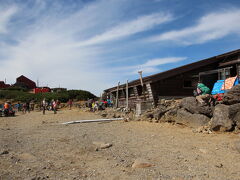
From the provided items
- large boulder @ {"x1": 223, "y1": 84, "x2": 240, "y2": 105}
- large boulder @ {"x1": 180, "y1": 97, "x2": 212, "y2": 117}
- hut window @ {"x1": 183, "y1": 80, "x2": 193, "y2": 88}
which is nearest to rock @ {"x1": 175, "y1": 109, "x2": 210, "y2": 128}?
large boulder @ {"x1": 180, "y1": 97, "x2": 212, "y2": 117}

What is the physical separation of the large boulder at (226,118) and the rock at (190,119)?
2.69 ft

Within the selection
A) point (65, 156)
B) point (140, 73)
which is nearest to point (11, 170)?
point (65, 156)

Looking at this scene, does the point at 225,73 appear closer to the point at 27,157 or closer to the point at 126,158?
the point at 126,158

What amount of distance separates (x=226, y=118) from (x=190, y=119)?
1.80m

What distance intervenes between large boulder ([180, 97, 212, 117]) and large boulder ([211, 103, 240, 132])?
3.69 feet

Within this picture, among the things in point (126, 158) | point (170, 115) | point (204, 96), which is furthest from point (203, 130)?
point (126, 158)

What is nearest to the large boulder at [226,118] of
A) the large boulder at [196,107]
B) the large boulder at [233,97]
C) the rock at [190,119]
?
the large boulder at [233,97]

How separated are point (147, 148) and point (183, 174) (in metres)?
2.26

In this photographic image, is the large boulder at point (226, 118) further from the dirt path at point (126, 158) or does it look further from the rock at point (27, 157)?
the rock at point (27, 157)

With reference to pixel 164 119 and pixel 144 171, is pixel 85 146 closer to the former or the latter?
pixel 144 171

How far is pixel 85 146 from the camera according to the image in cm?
723

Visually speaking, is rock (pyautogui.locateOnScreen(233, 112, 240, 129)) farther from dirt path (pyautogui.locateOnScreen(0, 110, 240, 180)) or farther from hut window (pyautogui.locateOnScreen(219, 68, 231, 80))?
hut window (pyautogui.locateOnScreen(219, 68, 231, 80))

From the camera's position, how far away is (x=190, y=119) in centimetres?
977

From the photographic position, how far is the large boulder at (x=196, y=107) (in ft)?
31.4
